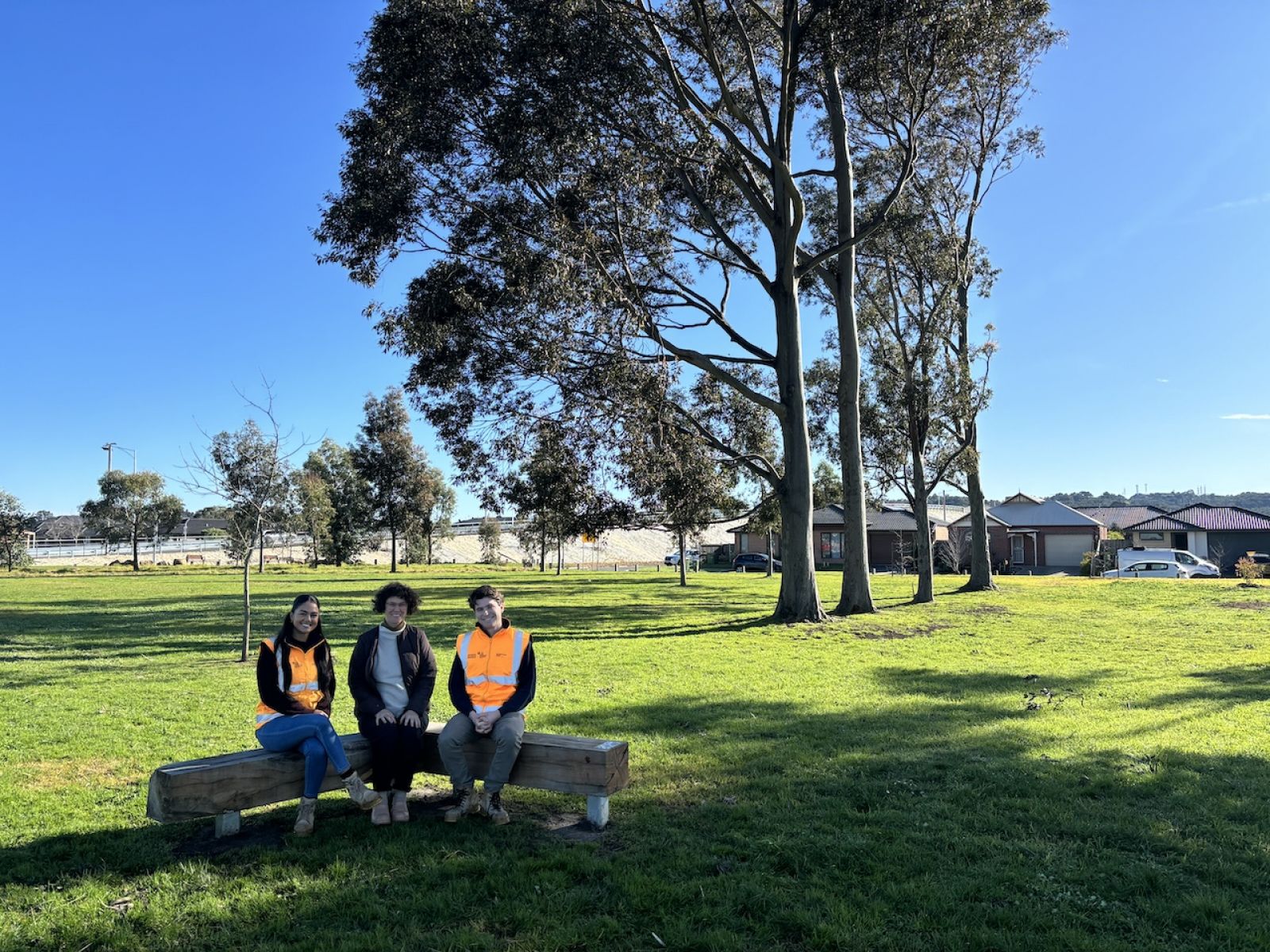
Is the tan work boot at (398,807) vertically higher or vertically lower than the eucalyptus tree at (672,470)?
lower

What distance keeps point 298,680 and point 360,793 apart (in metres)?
0.79

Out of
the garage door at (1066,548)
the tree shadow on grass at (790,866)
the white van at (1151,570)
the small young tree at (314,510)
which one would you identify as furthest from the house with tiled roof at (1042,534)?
the tree shadow on grass at (790,866)

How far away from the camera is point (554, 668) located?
11.1m

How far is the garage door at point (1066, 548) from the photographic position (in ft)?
170

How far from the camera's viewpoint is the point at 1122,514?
62.4m

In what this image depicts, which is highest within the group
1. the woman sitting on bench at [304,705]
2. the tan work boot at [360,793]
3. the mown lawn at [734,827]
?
the woman sitting on bench at [304,705]

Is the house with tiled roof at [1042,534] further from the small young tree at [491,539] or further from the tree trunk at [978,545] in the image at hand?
the small young tree at [491,539]

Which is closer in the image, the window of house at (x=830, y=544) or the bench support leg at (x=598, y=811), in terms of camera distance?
the bench support leg at (x=598, y=811)

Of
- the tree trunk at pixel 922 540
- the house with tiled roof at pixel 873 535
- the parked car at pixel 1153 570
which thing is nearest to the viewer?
the tree trunk at pixel 922 540

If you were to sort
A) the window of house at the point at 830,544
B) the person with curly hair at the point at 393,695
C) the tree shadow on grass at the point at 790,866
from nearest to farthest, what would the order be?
the tree shadow on grass at the point at 790,866 → the person with curly hair at the point at 393,695 → the window of house at the point at 830,544

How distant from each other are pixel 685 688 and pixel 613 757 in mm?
5114

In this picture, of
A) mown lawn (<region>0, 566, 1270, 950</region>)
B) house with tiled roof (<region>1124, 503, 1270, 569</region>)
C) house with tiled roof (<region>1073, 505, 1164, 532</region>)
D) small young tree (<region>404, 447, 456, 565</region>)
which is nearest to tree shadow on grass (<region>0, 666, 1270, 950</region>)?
mown lawn (<region>0, 566, 1270, 950</region>)

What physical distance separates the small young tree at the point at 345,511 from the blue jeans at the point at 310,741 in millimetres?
46857

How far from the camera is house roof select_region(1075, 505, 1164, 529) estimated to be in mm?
58844
